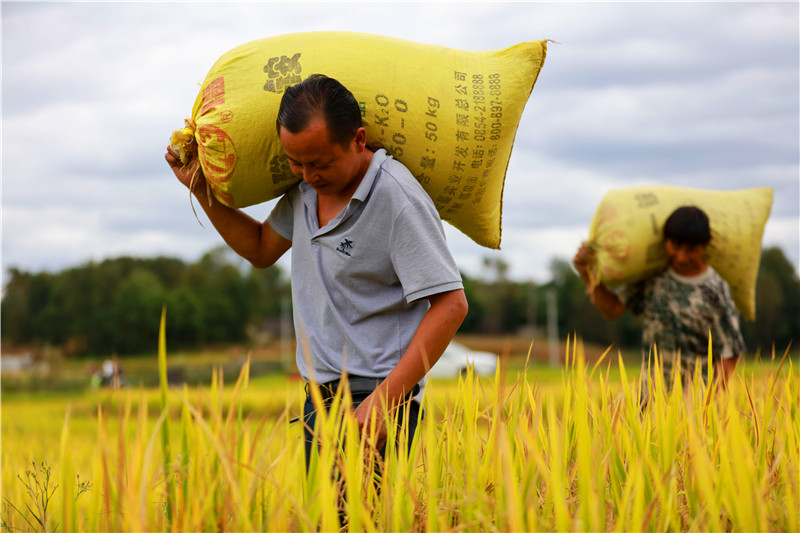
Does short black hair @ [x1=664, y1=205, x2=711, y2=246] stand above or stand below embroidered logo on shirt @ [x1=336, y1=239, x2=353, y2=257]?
above

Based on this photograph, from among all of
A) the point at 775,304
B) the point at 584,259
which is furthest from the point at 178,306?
the point at 584,259

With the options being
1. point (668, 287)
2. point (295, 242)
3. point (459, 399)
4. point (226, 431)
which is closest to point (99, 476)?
point (226, 431)

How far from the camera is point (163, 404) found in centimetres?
131

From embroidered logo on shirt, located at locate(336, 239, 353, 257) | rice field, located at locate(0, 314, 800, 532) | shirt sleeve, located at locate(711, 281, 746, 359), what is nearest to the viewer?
rice field, located at locate(0, 314, 800, 532)

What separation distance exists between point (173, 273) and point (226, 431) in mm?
63821

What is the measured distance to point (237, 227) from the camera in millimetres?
2230

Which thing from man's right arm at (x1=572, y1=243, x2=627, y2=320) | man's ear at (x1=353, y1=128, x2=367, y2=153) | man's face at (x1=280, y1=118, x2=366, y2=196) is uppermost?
man's ear at (x1=353, y1=128, x2=367, y2=153)

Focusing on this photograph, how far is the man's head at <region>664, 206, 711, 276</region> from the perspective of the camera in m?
3.28

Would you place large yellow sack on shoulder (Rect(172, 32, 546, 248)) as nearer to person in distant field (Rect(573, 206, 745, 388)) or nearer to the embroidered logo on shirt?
the embroidered logo on shirt

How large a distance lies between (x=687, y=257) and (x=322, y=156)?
7.31 ft

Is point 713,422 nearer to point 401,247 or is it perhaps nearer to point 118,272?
point 401,247

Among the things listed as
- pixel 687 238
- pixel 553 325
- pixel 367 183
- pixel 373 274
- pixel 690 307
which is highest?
pixel 367 183

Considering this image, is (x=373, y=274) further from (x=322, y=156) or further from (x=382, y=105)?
(x=382, y=105)

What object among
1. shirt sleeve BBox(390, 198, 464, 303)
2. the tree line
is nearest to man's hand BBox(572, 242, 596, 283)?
shirt sleeve BBox(390, 198, 464, 303)
